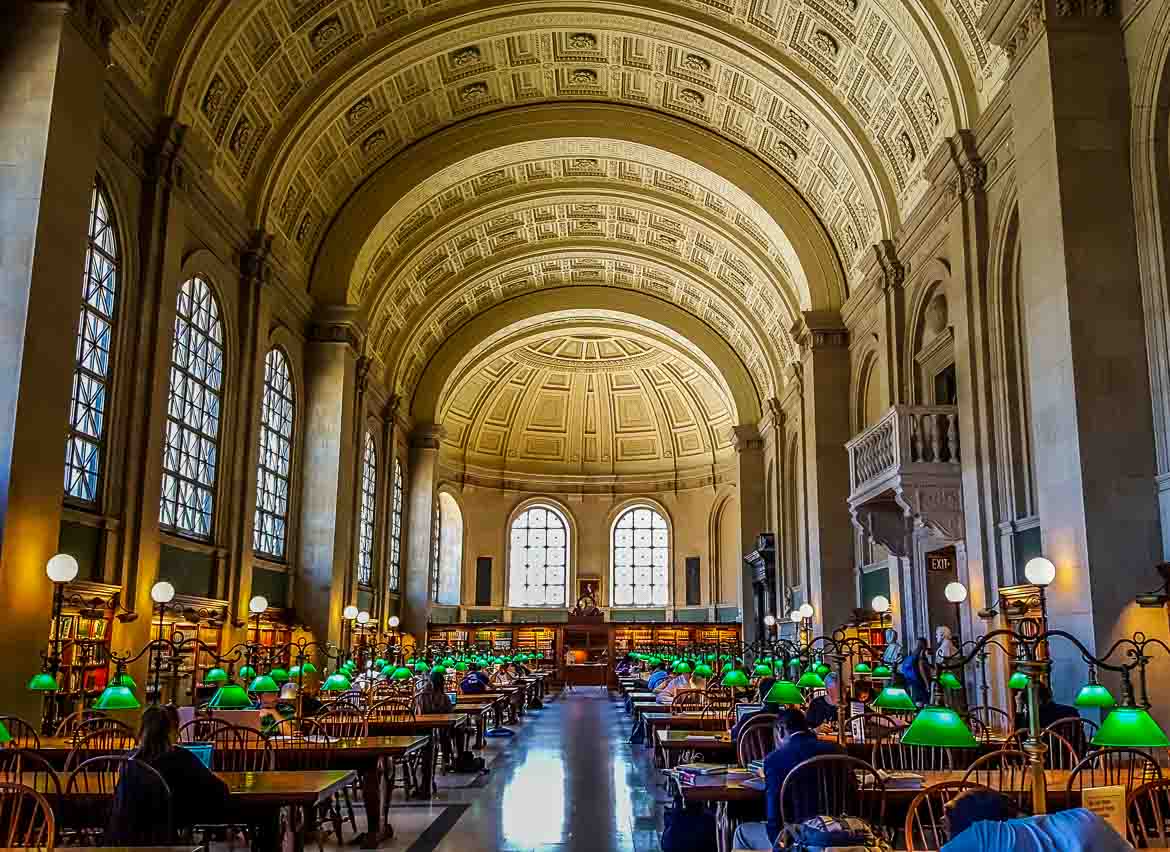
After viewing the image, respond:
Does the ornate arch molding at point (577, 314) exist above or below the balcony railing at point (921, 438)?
above

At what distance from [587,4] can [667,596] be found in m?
25.2

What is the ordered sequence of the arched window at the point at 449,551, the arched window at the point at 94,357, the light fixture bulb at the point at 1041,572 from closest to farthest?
1. the light fixture bulb at the point at 1041,572
2. the arched window at the point at 94,357
3. the arched window at the point at 449,551

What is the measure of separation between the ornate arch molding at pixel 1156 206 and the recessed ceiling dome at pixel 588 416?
85.7 ft

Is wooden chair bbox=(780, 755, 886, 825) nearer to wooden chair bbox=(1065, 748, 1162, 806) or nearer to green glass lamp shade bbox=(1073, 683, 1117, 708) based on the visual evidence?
wooden chair bbox=(1065, 748, 1162, 806)

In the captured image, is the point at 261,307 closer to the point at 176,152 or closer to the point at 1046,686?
the point at 176,152

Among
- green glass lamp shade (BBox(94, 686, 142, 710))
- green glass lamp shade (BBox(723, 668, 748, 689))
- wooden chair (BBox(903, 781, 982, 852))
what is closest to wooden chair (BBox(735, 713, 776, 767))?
wooden chair (BBox(903, 781, 982, 852))

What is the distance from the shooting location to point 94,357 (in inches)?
517

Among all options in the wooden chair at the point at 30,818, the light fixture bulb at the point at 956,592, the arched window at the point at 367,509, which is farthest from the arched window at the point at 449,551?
the wooden chair at the point at 30,818

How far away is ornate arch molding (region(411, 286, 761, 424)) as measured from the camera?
31750 mm

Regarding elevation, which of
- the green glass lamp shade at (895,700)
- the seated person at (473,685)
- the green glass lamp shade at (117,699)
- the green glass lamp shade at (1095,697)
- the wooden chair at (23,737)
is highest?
the green glass lamp shade at (1095,697)

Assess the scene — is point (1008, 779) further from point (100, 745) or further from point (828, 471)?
point (828, 471)

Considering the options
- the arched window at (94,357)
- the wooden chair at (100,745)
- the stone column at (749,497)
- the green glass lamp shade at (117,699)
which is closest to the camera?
the green glass lamp shade at (117,699)

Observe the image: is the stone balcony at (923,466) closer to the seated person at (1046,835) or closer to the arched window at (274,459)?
the arched window at (274,459)

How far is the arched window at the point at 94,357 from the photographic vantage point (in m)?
12.7
